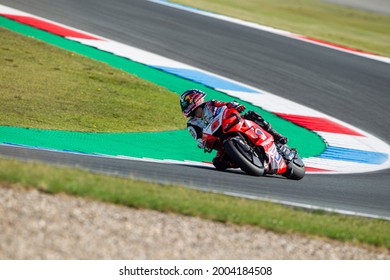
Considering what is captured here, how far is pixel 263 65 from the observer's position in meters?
23.6

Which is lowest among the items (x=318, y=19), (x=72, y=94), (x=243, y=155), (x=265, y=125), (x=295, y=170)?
(x=318, y=19)

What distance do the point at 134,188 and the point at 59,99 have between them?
8272 mm

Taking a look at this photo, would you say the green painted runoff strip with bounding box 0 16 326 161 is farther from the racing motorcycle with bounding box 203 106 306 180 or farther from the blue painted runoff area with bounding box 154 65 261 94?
the racing motorcycle with bounding box 203 106 306 180

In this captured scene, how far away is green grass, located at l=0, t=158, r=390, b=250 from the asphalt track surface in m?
1.65

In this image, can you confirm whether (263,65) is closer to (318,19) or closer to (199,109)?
(199,109)

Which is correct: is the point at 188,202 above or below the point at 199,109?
below

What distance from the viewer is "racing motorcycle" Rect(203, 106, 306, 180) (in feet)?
39.8

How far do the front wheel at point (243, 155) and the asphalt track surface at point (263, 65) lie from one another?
15 centimetres

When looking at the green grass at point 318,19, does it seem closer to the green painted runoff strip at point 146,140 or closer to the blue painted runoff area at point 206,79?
the blue painted runoff area at point 206,79

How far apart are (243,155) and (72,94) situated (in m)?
6.82

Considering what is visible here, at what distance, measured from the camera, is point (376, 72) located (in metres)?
24.4

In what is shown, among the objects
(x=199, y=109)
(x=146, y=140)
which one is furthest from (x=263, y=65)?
(x=199, y=109)

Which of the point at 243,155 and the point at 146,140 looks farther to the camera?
the point at 146,140
